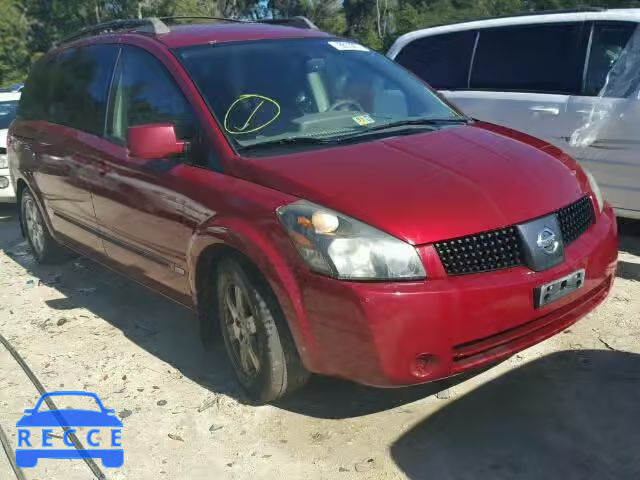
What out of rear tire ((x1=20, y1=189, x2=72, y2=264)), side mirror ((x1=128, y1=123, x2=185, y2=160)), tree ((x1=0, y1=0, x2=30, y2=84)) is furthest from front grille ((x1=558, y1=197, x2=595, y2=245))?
tree ((x1=0, y1=0, x2=30, y2=84))

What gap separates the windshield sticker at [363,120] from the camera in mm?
3945

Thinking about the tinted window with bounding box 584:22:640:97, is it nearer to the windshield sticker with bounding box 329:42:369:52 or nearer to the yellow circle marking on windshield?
the windshield sticker with bounding box 329:42:369:52

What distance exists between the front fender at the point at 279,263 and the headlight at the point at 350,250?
9cm

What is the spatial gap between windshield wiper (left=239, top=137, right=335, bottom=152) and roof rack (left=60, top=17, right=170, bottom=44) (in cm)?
121

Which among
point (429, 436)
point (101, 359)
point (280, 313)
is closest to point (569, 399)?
point (429, 436)

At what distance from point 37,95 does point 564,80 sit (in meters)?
4.24

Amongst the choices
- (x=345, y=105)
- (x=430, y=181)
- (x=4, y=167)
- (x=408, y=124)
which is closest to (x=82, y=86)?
(x=345, y=105)

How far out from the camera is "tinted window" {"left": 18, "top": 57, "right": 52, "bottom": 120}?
583 centimetres

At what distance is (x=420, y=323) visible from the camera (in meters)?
2.88

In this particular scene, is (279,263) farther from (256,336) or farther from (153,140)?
(153,140)

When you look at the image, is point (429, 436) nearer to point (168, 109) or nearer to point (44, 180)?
point (168, 109)

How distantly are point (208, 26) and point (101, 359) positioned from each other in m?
2.14

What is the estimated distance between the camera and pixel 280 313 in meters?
3.27

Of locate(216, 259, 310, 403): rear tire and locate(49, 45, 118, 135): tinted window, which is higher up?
locate(49, 45, 118, 135): tinted window
